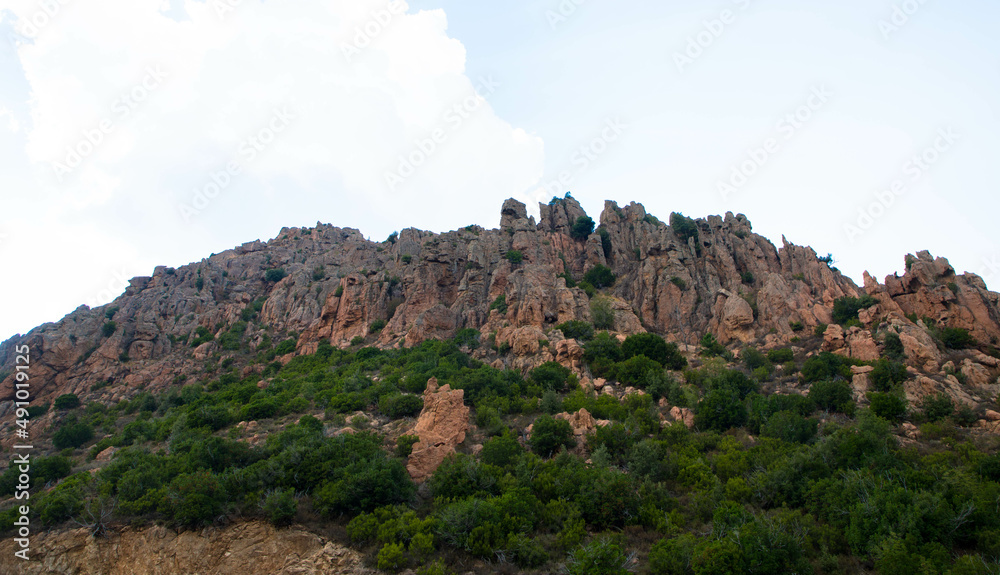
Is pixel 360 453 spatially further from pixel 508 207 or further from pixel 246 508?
pixel 508 207

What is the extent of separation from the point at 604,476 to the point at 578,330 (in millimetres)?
21833

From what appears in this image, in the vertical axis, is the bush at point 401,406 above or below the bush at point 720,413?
above

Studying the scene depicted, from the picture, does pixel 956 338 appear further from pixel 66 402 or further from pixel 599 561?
pixel 66 402

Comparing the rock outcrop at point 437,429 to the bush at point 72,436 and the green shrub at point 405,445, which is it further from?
the bush at point 72,436

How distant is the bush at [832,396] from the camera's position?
101 ft

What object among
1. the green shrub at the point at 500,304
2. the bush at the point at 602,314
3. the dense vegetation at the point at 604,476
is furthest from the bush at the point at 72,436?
the bush at the point at 602,314

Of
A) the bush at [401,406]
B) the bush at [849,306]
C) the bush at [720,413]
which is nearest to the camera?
the bush at [720,413]

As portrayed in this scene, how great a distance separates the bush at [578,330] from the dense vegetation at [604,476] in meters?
5.54

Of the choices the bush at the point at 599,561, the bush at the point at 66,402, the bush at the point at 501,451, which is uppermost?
the bush at the point at 66,402

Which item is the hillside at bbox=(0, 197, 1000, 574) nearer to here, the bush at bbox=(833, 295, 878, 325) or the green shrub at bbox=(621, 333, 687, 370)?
the green shrub at bbox=(621, 333, 687, 370)

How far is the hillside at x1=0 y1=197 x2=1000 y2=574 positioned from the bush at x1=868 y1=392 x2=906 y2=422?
7.9 inches

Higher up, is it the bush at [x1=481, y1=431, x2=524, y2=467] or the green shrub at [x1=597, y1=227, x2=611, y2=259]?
the green shrub at [x1=597, y1=227, x2=611, y2=259]

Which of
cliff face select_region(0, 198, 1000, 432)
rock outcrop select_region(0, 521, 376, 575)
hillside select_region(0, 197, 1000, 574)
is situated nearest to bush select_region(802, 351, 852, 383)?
hillside select_region(0, 197, 1000, 574)

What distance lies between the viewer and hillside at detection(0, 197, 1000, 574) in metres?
21.0
